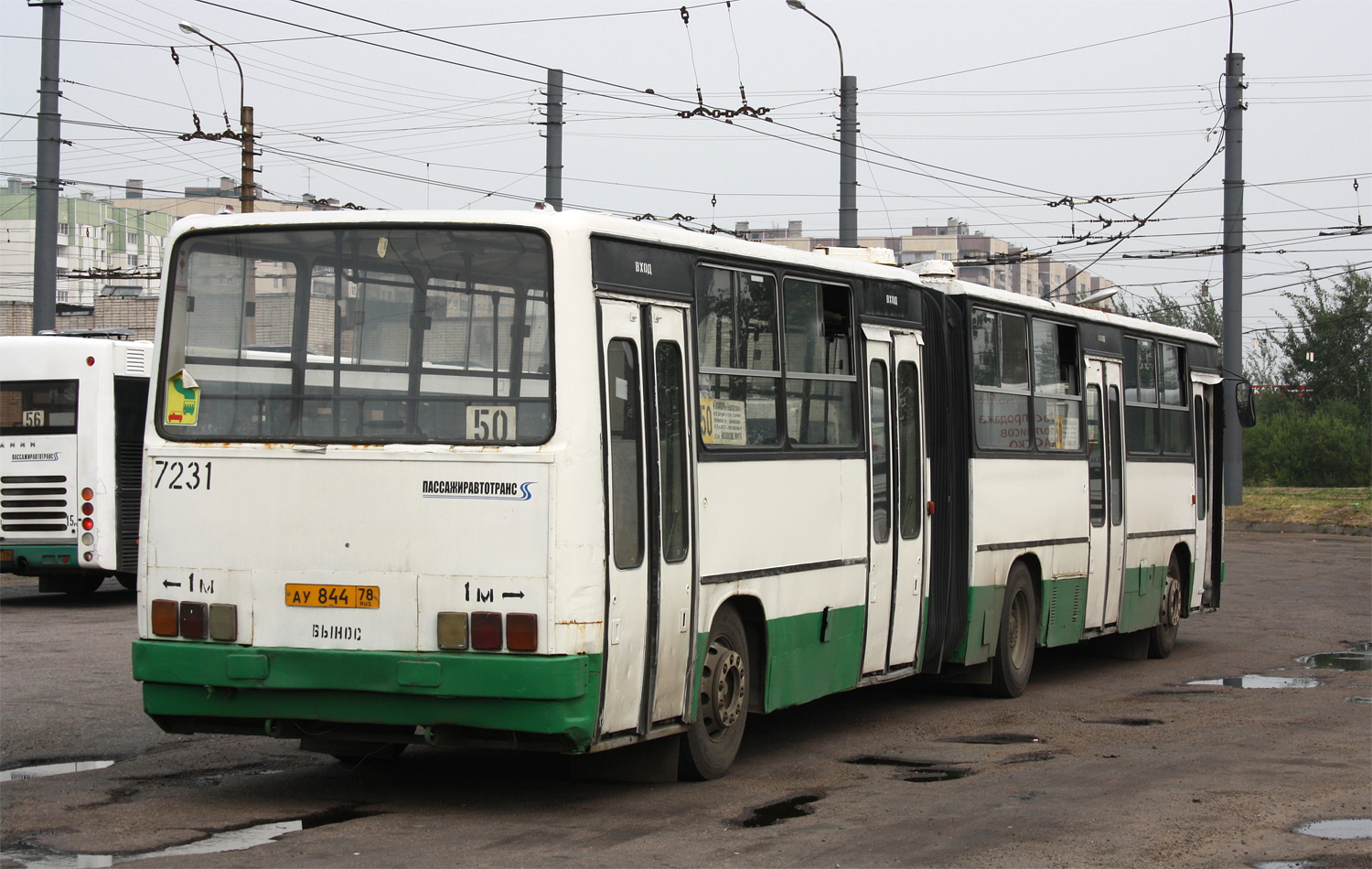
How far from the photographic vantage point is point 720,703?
354 inches

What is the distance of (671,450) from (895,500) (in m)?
3.09

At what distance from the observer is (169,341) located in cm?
827

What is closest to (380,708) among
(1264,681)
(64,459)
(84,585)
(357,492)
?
(357,492)

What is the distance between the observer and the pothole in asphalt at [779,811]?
7.87 m

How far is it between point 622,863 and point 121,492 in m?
14.3

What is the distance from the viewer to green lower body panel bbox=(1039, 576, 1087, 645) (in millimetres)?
13602

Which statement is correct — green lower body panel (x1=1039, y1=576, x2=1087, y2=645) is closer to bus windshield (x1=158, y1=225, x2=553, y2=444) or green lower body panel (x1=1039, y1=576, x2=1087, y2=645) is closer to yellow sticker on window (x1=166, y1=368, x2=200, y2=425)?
bus windshield (x1=158, y1=225, x2=553, y2=444)

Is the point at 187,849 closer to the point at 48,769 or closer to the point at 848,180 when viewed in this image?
the point at 48,769

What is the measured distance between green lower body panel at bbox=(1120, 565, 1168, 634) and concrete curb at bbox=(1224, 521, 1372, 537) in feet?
70.4

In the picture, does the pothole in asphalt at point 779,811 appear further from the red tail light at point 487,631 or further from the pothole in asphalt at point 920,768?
the red tail light at point 487,631

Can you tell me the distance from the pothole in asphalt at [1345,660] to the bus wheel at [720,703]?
25.9ft

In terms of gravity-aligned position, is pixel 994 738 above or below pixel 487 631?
Answer: below

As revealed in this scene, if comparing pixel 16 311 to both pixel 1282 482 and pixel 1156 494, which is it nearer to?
pixel 1282 482

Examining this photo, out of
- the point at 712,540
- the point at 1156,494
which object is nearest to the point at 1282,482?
the point at 1156,494
